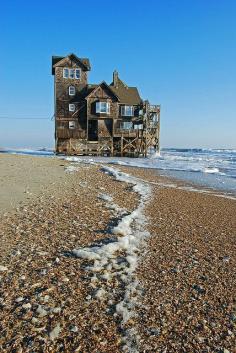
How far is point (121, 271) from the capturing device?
5.06 m

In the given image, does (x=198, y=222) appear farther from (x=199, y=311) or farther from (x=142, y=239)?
(x=199, y=311)

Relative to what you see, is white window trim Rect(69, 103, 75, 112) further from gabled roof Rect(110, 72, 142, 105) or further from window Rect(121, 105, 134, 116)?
window Rect(121, 105, 134, 116)

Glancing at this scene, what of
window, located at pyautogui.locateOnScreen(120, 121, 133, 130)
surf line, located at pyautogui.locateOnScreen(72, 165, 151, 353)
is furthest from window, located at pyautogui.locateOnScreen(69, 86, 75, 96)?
surf line, located at pyautogui.locateOnScreen(72, 165, 151, 353)

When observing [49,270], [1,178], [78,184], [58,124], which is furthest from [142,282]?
[58,124]

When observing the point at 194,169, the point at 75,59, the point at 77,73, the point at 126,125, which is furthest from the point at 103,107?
the point at 194,169

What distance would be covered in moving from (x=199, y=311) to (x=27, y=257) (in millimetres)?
2909

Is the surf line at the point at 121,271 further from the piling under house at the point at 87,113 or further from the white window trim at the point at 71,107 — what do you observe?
the white window trim at the point at 71,107

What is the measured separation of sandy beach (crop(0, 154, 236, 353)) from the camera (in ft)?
11.2

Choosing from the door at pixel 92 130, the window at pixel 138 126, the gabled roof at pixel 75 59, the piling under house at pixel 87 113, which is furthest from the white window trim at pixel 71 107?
the window at pixel 138 126

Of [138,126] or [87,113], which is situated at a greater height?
[87,113]

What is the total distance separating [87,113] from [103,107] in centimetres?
234

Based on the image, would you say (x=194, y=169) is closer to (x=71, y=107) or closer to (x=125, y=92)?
(x=71, y=107)

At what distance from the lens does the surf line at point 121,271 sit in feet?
12.2

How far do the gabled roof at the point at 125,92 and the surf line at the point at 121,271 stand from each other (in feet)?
130
